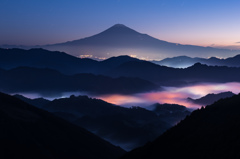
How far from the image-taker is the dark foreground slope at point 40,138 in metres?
83.2

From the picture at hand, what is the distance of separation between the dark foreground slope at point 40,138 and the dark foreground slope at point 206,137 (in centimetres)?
4183

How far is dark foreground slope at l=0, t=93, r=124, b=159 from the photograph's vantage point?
83.2 meters

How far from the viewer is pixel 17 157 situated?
77688 mm

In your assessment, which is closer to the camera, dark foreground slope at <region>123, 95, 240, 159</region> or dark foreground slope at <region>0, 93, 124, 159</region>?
dark foreground slope at <region>123, 95, 240, 159</region>

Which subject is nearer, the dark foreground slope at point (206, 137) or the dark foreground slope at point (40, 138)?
the dark foreground slope at point (206, 137)

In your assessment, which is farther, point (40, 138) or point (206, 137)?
point (40, 138)

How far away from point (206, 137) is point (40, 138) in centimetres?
7138

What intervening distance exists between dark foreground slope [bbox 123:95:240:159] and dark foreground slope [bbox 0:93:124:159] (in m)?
41.8

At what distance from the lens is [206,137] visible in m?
43.6

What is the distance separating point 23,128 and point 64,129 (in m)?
23.4

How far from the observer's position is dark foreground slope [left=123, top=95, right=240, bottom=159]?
37.8 meters

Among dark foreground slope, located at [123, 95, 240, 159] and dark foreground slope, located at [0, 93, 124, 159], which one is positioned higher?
dark foreground slope, located at [123, 95, 240, 159]

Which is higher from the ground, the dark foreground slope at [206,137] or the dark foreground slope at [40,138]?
the dark foreground slope at [206,137]

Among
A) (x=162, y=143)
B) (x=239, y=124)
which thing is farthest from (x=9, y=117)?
(x=239, y=124)
